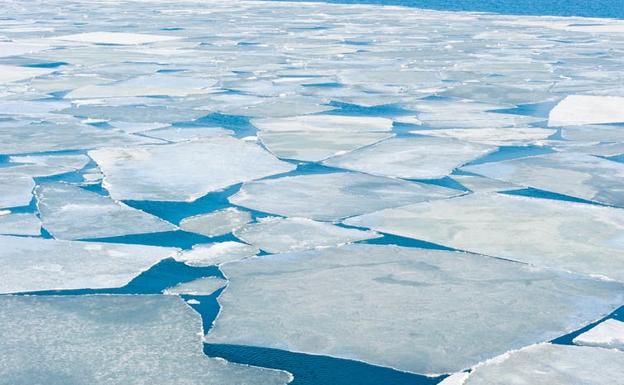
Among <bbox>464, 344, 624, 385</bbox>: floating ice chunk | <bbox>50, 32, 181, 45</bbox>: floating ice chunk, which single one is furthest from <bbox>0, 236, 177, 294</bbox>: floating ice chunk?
<bbox>50, 32, 181, 45</bbox>: floating ice chunk

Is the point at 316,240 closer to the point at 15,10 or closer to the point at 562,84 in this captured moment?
the point at 562,84

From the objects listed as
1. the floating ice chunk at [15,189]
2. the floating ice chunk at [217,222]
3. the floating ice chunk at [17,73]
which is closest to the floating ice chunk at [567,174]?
the floating ice chunk at [217,222]

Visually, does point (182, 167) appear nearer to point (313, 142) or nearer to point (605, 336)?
point (313, 142)

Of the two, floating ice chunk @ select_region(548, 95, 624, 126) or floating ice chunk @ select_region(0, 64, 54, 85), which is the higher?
floating ice chunk @ select_region(548, 95, 624, 126)

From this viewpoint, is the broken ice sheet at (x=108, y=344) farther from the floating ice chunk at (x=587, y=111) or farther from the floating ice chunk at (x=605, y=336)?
the floating ice chunk at (x=587, y=111)

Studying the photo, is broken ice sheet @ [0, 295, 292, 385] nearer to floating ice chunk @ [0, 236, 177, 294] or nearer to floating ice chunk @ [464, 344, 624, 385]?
floating ice chunk @ [0, 236, 177, 294]

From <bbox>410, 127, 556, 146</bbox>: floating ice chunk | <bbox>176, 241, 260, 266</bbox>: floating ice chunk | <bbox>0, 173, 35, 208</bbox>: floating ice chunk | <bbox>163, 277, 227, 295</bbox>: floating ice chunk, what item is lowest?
<bbox>0, 173, 35, 208</bbox>: floating ice chunk

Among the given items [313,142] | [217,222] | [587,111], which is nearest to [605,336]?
[217,222]
